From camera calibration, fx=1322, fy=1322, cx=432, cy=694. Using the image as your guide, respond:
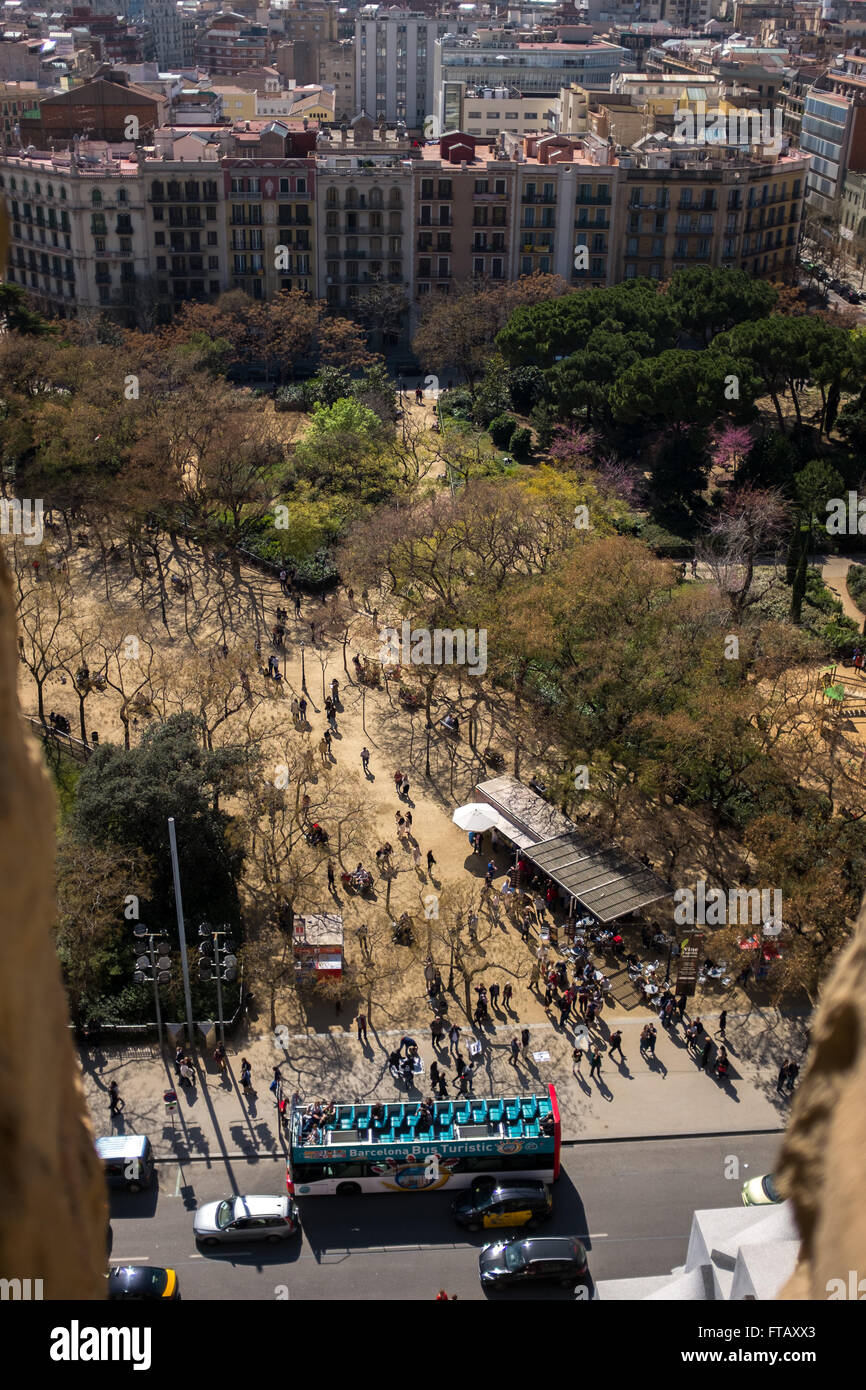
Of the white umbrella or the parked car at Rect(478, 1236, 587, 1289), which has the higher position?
the white umbrella

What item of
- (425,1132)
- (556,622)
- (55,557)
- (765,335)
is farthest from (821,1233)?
(765,335)

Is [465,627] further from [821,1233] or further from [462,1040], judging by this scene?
[821,1233]

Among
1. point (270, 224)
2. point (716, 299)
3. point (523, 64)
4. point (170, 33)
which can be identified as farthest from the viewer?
point (170, 33)

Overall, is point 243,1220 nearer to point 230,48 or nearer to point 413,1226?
point 413,1226

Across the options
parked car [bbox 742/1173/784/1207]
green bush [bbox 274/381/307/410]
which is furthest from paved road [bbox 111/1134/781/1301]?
green bush [bbox 274/381/307/410]

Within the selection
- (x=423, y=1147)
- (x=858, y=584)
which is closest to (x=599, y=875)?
(x=423, y=1147)

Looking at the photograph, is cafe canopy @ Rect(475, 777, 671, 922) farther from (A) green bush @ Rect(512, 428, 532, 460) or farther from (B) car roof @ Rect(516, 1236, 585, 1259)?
(A) green bush @ Rect(512, 428, 532, 460)
